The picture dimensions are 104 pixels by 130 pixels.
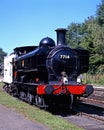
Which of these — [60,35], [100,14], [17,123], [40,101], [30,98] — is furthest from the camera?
[100,14]

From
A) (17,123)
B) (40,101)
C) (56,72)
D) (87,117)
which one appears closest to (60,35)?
(56,72)

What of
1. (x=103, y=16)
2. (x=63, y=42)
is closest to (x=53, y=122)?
(x=63, y=42)

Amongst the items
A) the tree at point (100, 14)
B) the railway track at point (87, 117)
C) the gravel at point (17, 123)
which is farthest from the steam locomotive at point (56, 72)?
the tree at point (100, 14)

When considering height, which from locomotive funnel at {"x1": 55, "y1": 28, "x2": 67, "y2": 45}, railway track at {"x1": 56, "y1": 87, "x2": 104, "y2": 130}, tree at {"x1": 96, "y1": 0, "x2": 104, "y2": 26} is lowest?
railway track at {"x1": 56, "y1": 87, "x2": 104, "y2": 130}

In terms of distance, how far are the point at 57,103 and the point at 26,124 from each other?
6.42 metres

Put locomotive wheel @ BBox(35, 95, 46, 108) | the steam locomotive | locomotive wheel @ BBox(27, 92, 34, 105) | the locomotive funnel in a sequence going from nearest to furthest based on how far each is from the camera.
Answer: the steam locomotive
locomotive wheel @ BBox(35, 95, 46, 108)
the locomotive funnel
locomotive wheel @ BBox(27, 92, 34, 105)

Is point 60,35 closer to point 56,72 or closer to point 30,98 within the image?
point 56,72

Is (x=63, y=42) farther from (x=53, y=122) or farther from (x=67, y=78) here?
(x=53, y=122)

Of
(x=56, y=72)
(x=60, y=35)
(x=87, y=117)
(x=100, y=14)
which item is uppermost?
(x=100, y=14)

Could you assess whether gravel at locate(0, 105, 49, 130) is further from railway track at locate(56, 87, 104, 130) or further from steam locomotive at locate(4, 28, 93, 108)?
steam locomotive at locate(4, 28, 93, 108)

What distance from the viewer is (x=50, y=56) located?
60.4 ft

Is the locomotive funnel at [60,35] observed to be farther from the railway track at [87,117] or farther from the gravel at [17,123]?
the gravel at [17,123]

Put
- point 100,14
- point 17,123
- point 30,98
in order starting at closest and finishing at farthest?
point 17,123 → point 30,98 → point 100,14

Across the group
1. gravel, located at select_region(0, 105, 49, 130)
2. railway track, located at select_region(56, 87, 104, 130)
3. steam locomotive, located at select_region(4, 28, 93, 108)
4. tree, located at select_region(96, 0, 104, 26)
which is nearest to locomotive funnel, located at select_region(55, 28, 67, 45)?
steam locomotive, located at select_region(4, 28, 93, 108)
